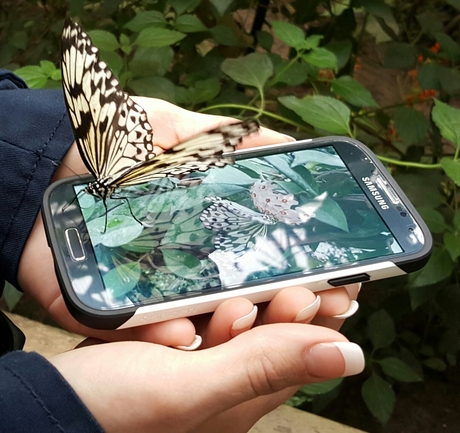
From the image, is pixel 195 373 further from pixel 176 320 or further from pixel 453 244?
pixel 453 244

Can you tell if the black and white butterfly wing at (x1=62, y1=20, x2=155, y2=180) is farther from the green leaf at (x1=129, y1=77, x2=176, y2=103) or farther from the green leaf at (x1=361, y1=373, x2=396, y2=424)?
the green leaf at (x1=361, y1=373, x2=396, y2=424)

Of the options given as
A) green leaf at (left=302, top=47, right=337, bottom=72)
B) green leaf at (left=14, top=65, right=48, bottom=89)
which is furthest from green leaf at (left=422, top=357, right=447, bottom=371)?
green leaf at (left=14, top=65, right=48, bottom=89)

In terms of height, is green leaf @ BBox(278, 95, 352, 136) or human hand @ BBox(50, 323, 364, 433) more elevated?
green leaf @ BBox(278, 95, 352, 136)

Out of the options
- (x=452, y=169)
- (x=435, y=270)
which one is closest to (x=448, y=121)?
(x=452, y=169)

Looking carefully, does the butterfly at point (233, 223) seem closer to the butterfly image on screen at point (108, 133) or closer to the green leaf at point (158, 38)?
the butterfly image on screen at point (108, 133)

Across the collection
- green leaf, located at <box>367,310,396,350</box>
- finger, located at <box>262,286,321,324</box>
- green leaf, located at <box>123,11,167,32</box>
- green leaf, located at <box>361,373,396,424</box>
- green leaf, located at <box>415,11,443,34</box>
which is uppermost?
green leaf, located at <box>123,11,167,32</box>

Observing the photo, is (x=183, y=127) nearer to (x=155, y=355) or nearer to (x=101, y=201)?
(x=101, y=201)

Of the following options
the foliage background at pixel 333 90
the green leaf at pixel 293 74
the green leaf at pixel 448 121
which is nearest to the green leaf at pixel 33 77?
the foliage background at pixel 333 90
